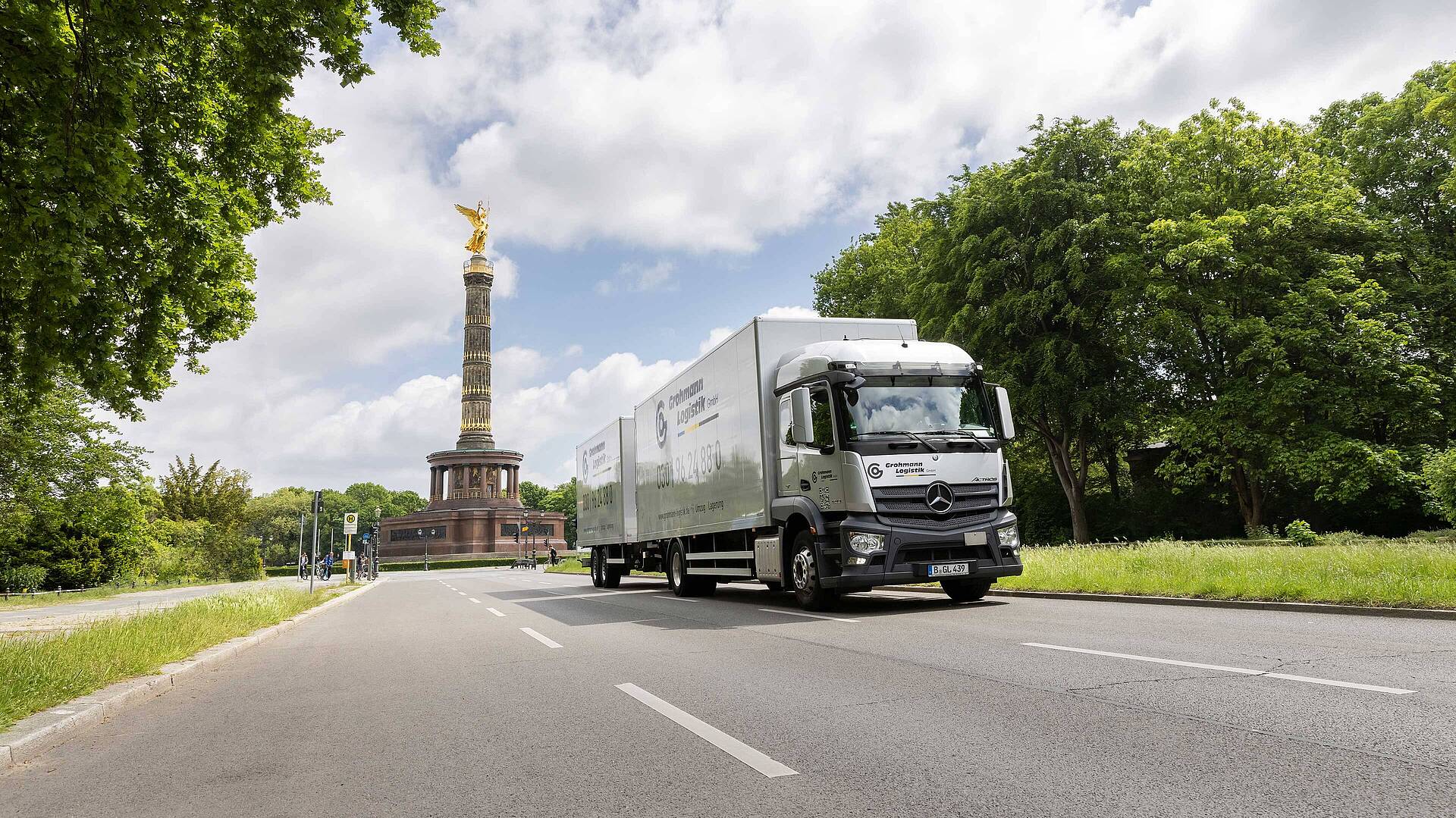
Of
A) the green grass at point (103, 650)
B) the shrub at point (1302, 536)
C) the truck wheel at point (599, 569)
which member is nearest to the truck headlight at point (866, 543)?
the green grass at point (103, 650)

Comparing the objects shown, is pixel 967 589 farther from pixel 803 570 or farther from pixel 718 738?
pixel 718 738

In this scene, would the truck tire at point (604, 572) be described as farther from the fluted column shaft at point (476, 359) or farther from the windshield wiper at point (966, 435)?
the fluted column shaft at point (476, 359)

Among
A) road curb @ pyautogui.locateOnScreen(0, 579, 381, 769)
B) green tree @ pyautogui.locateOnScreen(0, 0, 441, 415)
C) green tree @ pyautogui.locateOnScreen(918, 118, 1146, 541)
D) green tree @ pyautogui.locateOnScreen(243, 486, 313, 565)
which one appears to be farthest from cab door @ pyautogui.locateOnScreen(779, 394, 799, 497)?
green tree @ pyautogui.locateOnScreen(243, 486, 313, 565)

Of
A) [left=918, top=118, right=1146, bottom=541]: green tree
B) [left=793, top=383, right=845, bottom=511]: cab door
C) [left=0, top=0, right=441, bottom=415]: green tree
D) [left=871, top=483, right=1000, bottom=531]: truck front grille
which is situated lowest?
[left=871, top=483, right=1000, bottom=531]: truck front grille

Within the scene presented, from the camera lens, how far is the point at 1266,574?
11.5 m

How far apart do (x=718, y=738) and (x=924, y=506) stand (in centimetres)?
683

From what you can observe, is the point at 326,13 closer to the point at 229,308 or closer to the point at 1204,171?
the point at 229,308

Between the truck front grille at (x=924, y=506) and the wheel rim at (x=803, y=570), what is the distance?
138 cm

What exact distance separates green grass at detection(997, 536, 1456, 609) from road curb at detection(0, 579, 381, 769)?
37.0ft

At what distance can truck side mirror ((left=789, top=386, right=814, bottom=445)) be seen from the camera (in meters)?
11.4

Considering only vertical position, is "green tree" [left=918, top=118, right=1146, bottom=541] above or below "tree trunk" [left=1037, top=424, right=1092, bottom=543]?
above

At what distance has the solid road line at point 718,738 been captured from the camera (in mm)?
4047

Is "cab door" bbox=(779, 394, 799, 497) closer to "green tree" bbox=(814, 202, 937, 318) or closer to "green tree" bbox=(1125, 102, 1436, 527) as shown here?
"green tree" bbox=(1125, 102, 1436, 527)

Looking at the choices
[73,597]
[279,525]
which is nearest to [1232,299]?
[73,597]
